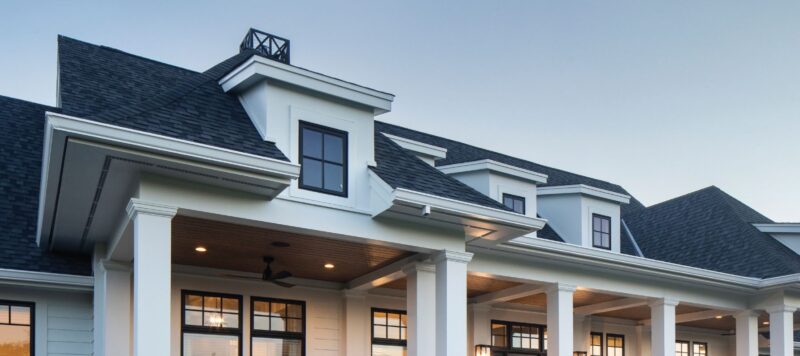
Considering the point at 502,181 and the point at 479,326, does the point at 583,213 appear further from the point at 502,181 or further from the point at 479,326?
the point at 479,326

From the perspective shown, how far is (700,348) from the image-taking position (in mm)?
20328

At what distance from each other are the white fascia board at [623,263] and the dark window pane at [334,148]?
Answer: 336cm

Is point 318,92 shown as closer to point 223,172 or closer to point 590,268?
point 223,172

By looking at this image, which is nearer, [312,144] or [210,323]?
[312,144]

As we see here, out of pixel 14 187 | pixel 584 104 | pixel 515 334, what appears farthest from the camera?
pixel 584 104

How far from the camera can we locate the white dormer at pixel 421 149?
13672 mm

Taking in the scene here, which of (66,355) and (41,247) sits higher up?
(41,247)

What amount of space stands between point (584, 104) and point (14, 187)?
15.8m

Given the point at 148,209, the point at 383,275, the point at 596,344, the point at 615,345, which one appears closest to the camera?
the point at 148,209

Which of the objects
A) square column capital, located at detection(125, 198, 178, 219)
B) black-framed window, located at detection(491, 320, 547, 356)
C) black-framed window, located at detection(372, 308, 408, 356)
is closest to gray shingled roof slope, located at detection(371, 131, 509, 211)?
square column capital, located at detection(125, 198, 178, 219)

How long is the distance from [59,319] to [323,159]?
4695 mm

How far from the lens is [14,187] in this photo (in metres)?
11.9

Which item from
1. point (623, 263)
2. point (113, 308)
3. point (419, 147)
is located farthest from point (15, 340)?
point (623, 263)

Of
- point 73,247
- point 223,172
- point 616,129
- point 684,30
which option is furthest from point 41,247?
point 616,129
